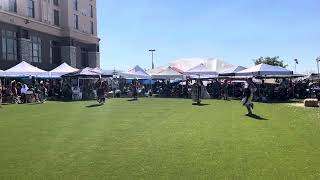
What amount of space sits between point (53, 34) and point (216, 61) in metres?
22.9

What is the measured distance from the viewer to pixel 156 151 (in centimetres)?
1105

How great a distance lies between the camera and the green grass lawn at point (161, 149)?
8844 millimetres

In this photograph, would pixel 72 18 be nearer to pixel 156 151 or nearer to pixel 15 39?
pixel 15 39

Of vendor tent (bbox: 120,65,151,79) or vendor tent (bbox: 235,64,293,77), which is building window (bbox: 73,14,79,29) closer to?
vendor tent (bbox: 120,65,151,79)

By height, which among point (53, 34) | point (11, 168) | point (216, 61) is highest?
point (53, 34)

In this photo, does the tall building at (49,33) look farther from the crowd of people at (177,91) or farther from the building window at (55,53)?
the crowd of people at (177,91)

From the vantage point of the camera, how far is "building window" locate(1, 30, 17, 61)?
49.5 m

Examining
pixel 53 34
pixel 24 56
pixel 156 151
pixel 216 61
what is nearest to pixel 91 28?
pixel 53 34

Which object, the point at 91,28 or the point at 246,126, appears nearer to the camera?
the point at 246,126

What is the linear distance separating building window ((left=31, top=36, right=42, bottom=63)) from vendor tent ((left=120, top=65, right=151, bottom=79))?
16479 millimetres

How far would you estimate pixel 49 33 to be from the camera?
59031 mm

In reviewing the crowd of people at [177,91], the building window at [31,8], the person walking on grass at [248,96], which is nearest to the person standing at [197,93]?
the crowd of people at [177,91]

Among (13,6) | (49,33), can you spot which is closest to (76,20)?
(49,33)

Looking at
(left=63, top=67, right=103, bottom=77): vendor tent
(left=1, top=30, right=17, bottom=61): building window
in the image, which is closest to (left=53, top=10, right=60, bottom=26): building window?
(left=1, top=30, right=17, bottom=61): building window
